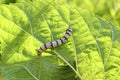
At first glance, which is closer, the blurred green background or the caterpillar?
the caterpillar

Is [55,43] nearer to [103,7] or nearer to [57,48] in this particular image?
[57,48]

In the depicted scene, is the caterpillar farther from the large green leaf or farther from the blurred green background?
the blurred green background

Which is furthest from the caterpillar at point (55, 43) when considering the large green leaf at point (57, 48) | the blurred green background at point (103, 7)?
the blurred green background at point (103, 7)

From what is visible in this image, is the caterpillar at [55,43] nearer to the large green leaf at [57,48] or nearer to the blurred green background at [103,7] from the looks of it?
the large green leaf at [57,48]

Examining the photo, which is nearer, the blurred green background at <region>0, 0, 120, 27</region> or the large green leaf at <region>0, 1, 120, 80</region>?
the large green leaf at <region>0, 1, 120, 80</region>

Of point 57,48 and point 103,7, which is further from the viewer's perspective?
point 103,7

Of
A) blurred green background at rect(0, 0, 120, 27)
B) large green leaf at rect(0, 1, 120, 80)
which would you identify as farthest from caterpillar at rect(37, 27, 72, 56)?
blurred green background at rect(0, 0, 120, 27)

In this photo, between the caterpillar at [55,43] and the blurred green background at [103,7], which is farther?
the blurred green background at [103,7]

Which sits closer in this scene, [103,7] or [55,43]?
[55,43]

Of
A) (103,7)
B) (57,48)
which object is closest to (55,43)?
(57,48)
